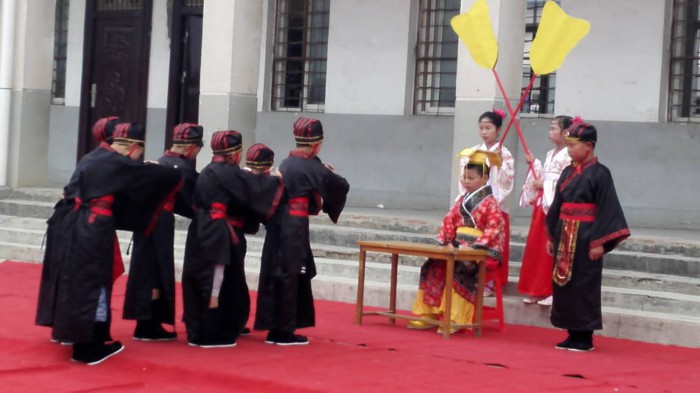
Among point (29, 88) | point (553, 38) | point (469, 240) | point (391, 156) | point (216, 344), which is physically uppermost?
point (553, 38)

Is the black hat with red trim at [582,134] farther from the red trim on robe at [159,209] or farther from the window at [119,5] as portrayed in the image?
the window at [119,5]

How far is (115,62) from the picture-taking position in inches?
626

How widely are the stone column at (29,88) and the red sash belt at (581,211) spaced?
26.5 ft

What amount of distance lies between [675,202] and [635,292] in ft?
10.0

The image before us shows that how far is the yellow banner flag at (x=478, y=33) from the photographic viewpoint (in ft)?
31.4

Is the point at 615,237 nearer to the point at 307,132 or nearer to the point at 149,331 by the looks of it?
the point at 307,132

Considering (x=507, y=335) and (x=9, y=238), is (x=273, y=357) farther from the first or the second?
(x=9, y=238)

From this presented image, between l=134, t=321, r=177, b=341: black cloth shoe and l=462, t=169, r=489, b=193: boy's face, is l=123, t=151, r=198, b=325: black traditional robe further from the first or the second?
l=462, t=169, r=489, b=193: boy's face

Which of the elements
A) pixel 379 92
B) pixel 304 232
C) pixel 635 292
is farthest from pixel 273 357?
pixel 379 92

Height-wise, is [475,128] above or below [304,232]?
above

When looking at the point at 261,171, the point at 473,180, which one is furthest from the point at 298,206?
the point at 473,180

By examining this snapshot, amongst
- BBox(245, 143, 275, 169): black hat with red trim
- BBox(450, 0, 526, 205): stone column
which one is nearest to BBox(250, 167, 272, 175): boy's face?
BBox(245, 143, 275, 169): black hat with red trim

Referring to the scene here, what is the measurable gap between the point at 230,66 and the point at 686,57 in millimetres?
4598

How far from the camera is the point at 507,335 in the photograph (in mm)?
8906
